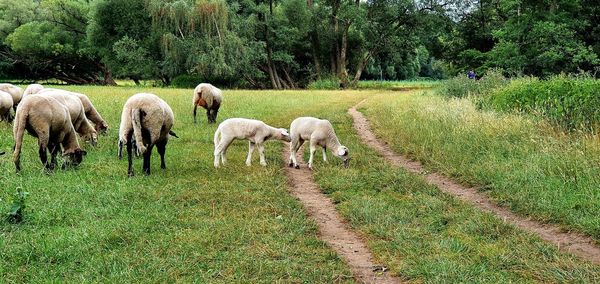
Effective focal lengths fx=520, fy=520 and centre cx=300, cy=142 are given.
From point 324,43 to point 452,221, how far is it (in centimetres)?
4702

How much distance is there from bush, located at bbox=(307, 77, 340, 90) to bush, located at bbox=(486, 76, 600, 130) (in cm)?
3171

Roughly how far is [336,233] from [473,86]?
1764 centimetres

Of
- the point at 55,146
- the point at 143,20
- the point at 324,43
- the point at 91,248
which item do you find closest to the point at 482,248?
the point at 91,248

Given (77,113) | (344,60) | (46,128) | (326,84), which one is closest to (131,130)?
(46,128)

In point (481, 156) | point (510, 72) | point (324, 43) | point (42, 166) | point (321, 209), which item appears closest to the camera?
point (321, 209)

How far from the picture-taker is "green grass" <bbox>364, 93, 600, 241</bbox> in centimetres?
710

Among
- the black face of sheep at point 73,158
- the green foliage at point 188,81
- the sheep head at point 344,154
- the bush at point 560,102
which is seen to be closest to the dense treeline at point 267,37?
the green foliage at point 188,81

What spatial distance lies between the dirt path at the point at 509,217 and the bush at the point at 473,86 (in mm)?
10264

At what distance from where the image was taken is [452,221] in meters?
6.79

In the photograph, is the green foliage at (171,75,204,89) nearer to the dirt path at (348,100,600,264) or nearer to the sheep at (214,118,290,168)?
the dirt path at (348,100,600,264)

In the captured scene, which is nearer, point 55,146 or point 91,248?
point 91,248

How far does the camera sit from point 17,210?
616cm

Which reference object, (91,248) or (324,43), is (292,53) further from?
(91,248)

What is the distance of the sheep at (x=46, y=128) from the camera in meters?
8.56
